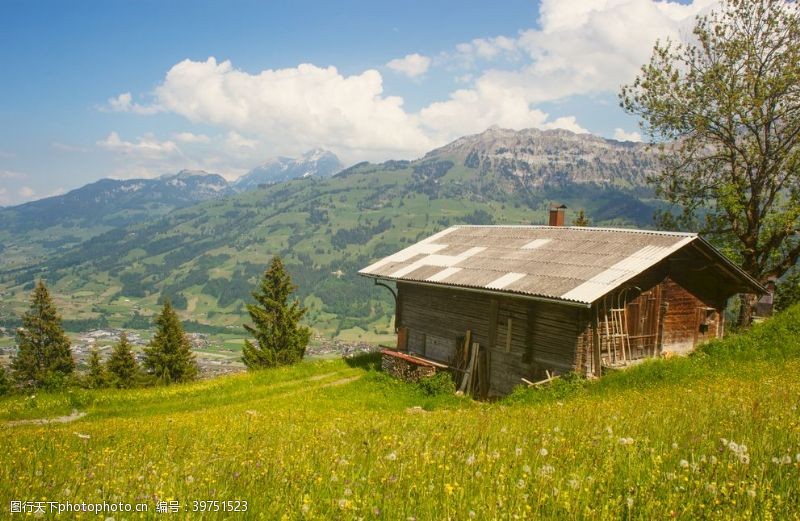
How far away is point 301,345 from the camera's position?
4981cm

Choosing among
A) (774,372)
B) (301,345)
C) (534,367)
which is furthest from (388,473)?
(301,345)

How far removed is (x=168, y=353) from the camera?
5181 cm

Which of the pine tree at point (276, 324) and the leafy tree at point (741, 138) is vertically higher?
the leafy tree at point (741, 138)

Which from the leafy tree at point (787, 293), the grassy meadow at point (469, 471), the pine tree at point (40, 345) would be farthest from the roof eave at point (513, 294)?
the pine tree at point (40, 345)

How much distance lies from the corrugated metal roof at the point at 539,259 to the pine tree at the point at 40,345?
4134 cm

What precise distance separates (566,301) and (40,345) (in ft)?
185

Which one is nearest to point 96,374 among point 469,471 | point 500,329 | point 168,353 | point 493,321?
point 168,353

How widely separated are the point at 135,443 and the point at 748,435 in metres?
8.76

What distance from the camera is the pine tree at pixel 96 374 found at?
48.2 m

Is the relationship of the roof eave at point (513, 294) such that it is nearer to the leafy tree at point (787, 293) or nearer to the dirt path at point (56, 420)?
the dirt path at point (56, 420)

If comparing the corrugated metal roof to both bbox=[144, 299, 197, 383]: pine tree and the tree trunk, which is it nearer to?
the tree trunk

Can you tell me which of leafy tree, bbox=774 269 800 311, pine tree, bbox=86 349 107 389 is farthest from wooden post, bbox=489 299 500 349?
Answer: pine tree, bbox=86 349 107 389

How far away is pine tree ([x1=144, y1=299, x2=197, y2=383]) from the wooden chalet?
103 ft

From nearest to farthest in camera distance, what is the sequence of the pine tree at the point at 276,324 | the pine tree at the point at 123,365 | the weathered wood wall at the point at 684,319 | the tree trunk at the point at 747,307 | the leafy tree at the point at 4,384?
the weathered wood wall at the point at 684,319
the tree trunk at the point at 747,307
the pine tree at the point at 276,324
the pine tree at the point at 123,365
the leafy tree at the point at 4,384
